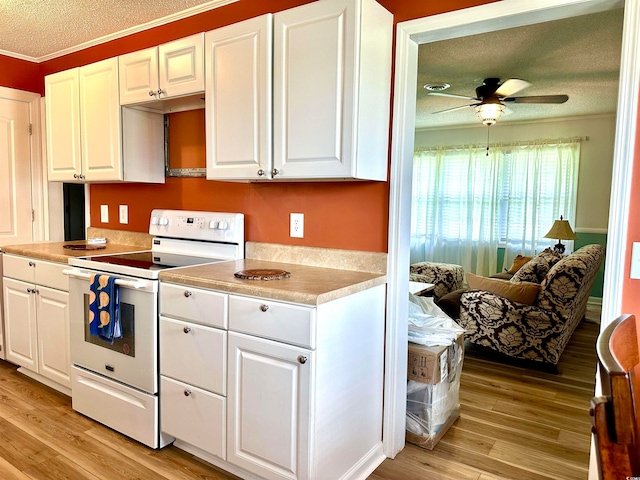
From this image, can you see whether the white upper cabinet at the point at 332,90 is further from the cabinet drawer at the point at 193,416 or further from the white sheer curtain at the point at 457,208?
the white sheer curtain at the point at 457,208

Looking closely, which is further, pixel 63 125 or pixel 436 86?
pixel 436 86

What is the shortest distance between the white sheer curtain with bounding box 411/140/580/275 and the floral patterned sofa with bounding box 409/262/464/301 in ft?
4.17

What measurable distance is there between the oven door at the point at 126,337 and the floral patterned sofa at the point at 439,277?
129 inches

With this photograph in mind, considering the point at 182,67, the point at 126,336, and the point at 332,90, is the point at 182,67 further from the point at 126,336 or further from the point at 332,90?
the point at 126,336

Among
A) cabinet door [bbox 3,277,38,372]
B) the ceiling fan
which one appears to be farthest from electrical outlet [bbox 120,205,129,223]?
the ceiling fan

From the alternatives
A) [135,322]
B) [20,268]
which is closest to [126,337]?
[135,322]

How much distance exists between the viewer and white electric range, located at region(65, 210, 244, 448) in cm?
212

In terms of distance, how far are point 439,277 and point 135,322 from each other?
3.61m

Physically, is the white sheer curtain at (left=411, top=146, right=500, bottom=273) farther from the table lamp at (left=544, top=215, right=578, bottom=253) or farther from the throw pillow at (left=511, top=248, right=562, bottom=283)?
the throw pillow at (left=511, top=248, right=562, bottom=283)

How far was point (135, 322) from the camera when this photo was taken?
215 centimetres

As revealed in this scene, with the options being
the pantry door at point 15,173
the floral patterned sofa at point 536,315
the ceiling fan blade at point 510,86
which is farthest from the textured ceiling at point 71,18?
the floral patterned sofa at point 536,315

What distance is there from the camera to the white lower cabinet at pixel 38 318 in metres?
2.61

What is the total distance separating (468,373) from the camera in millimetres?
3289

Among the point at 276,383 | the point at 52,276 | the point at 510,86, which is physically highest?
the point at 510,86
